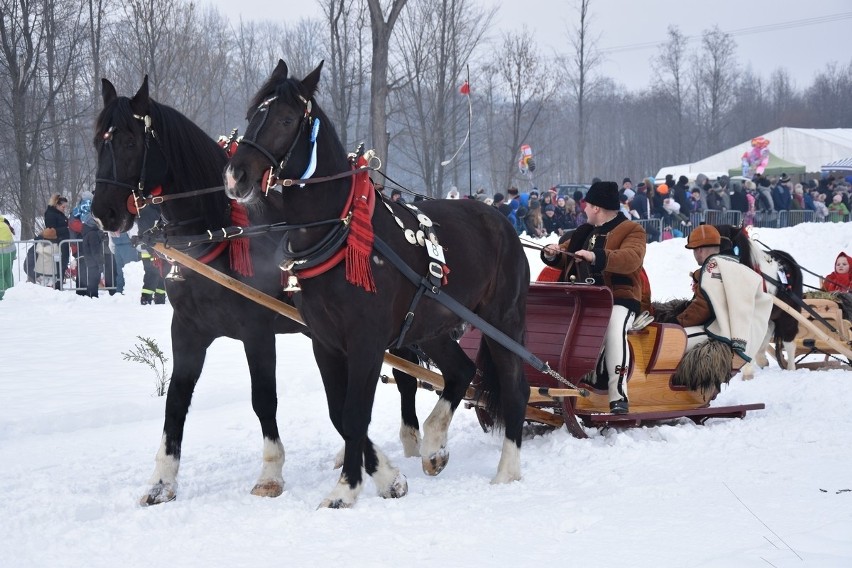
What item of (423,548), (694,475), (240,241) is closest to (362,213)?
(240,241)

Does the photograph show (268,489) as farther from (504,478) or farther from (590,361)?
(590,361)

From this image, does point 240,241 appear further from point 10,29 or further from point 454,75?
point 454,75

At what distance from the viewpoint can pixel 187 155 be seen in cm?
587

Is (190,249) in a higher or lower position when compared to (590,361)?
higher

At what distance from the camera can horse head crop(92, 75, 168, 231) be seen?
216 inches

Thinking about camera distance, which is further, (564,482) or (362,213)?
(564,482)

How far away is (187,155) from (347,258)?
1.36m

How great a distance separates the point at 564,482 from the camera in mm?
5992

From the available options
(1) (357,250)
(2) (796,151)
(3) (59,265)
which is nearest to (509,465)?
(1) (357,250)

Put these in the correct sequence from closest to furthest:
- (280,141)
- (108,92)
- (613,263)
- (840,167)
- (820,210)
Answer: (280,141), (108,92), (613,263), (820,210), (840,167)

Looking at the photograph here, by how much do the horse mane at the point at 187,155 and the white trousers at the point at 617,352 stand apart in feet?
10.1

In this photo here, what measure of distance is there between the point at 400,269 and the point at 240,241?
110 centimetres

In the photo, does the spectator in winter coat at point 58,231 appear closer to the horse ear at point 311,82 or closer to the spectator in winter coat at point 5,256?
the spectator in winter coat at point 5,256

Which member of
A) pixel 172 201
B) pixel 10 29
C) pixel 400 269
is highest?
pixel 10 29
